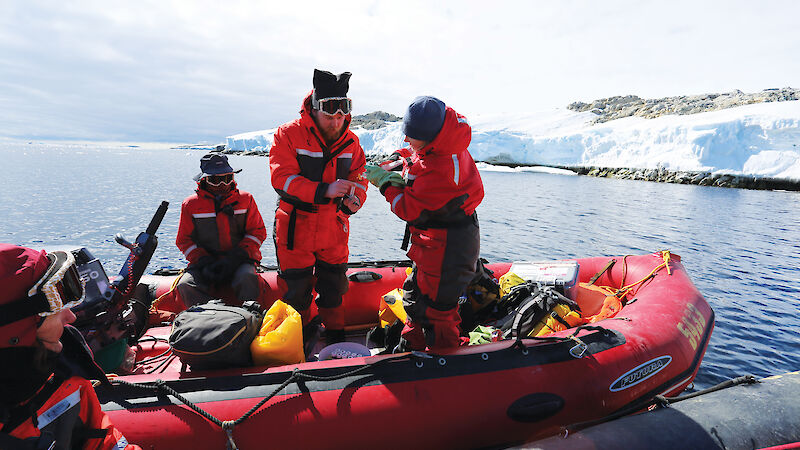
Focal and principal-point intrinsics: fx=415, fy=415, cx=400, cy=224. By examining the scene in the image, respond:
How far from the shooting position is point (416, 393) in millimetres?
2086

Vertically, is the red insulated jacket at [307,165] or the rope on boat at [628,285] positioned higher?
the red insulated jacket at [307,165]

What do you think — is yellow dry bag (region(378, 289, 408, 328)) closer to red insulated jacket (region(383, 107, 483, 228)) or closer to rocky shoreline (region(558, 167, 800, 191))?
red insulated jacket (region(383, 107, 483, 228))

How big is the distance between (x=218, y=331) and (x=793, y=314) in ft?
23.2

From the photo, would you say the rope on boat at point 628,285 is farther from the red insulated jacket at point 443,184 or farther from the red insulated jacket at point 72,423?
the red insulated jacket at point 72,423

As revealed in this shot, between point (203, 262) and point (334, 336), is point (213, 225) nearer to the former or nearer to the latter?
point (203, 262)

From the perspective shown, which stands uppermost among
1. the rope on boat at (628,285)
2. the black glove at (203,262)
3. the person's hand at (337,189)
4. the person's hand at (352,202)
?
the person's hand at (337,189)

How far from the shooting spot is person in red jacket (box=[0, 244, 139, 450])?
105cm

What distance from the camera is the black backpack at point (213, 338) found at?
81.7 inches

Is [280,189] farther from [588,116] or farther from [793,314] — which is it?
[588,116]

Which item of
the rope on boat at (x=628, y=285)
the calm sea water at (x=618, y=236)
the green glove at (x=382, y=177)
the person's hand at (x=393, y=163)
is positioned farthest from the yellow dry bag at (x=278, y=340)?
the calm sea water at (x=618, y=236)

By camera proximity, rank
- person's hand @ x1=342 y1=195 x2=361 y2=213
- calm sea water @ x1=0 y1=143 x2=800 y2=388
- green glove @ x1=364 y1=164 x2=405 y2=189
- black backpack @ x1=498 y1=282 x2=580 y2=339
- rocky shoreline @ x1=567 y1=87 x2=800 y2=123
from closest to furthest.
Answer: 1. green glove @ x1=364 y1=164 x2=405 y2=189
2. person's hand @ x1=342 y1=195 x2=361 y2=213
3. black backpack @ x1=498 y1=282 x2=580 y2=339
4. calm sea water @ x1=0 y1=143 x2=800 y2=388
5. rocky shoreline @ x1=567 y1=87 x2=800 y2=123

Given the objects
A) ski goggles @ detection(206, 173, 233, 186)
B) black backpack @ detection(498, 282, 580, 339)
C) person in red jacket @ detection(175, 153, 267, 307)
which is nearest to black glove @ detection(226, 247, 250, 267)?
person in red jacket @ detection(175, 153, 267, 307)

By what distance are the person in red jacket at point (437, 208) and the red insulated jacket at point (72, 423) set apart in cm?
152

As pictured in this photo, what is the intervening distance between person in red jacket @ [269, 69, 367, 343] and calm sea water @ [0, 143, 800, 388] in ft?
12.3
